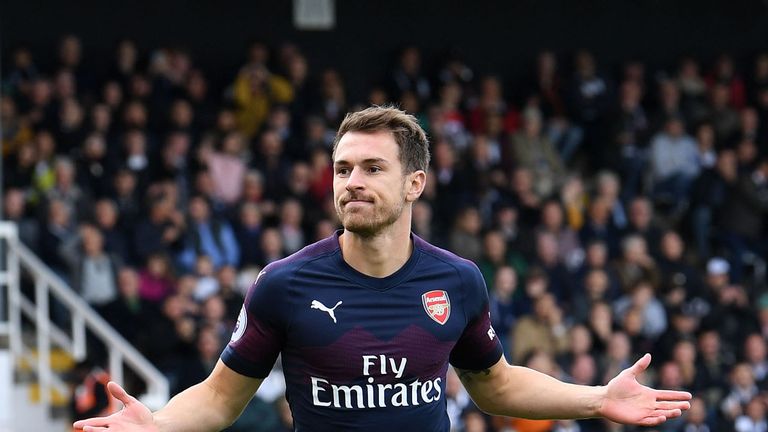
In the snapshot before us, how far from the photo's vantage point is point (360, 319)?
5.12 meters

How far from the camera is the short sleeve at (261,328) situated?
5.12 m

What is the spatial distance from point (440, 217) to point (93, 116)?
3435mm

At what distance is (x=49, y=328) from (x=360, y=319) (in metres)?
8.04

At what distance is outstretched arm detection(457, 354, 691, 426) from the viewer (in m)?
5.43

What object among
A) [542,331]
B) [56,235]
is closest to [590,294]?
[542,331]

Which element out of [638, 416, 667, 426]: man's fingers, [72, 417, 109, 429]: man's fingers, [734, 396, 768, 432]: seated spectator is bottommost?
[734, 396, 768, 432]: seated spectator

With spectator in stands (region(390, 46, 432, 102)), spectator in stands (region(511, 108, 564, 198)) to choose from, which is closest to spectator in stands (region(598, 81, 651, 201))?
spectator in stands (region(511, 108, 564, 198))

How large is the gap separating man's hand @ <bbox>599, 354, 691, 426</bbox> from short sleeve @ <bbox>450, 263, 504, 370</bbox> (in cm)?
42

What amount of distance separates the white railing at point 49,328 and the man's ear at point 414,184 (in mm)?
6926

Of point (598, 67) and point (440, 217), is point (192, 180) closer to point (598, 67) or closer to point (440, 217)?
point (440, 217)

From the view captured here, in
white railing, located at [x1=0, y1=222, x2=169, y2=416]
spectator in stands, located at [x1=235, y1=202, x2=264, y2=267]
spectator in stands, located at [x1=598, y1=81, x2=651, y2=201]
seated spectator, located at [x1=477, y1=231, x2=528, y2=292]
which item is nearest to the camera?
white railing, located at [x1=0, y1=222, x2=169, y2=416]

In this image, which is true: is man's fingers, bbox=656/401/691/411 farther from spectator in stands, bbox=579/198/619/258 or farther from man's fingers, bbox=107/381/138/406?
spectator in stands, bbox=579/198/619/258

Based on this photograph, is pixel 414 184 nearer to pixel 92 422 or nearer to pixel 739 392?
pixel 92 422

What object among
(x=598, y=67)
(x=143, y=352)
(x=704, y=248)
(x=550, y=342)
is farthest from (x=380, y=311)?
(x=598, y=67)
